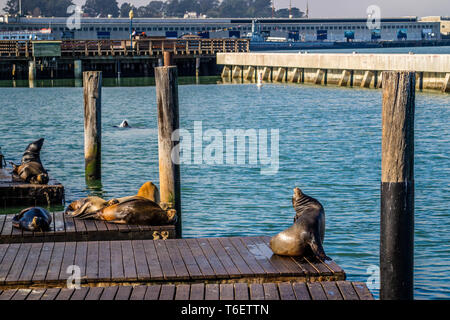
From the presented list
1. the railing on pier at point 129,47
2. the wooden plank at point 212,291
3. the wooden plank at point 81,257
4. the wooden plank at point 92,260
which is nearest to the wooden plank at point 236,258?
the wooden plank at point 212,291

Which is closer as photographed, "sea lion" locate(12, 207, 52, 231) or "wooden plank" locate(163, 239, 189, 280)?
"wooden plank" locate(163, 239, 189, 280)

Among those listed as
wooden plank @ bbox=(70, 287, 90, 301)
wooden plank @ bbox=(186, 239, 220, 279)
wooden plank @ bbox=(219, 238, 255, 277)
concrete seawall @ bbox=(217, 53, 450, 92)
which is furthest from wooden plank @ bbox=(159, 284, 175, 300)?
concrete seawall @ bbox=(217, 53, 450, 92)

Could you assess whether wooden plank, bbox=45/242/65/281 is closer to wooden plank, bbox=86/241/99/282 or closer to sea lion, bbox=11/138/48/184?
wooden plank, bbox=86/241/99/282

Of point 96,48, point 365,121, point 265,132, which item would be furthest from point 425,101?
point 96,48

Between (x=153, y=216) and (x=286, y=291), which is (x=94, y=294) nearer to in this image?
(x=286, y=291)

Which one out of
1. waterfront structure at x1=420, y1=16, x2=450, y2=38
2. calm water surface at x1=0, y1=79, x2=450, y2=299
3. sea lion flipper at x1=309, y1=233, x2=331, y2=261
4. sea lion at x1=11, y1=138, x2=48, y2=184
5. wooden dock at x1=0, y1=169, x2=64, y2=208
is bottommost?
calm water surface at x1=0, y1=79, x2=450, y2=299

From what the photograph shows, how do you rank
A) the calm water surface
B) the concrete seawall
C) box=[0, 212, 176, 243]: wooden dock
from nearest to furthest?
1. box=[0, 212, 176, 243]: wooden dock
2. the calm water surface
3. the concrete seawall

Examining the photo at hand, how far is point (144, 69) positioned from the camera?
5934 cm

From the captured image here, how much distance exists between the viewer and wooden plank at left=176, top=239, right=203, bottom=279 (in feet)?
25.8

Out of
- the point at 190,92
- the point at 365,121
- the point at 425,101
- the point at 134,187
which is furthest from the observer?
the point at 190,92

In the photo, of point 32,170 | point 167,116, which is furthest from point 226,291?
point 32,170

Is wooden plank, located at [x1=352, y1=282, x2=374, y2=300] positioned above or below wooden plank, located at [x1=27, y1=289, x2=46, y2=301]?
above

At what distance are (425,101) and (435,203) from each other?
780 inches
